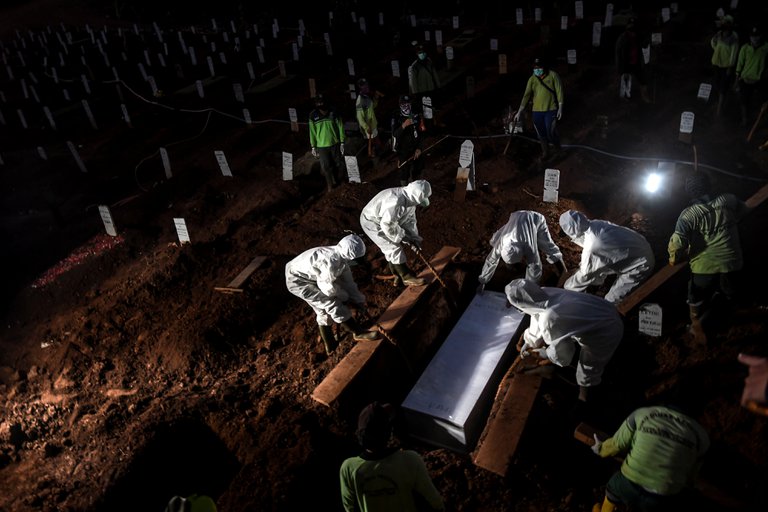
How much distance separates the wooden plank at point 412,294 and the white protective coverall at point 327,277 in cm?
51

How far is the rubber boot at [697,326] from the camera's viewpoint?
216 inches

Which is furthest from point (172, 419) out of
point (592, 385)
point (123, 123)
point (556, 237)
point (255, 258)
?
point (123, 123)

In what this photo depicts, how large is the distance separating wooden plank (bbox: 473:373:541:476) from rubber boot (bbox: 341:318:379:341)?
166 cm

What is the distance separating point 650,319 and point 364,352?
3.07m

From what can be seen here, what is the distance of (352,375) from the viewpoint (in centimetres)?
559

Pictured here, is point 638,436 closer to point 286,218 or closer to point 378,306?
point 378,306

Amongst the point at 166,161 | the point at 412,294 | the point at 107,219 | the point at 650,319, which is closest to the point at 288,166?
the point at 166,161

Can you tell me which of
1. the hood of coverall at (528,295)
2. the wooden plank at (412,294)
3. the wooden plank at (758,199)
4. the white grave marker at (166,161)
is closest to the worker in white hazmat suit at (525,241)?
the wooden plank at (412,294)

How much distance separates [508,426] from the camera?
195 inches

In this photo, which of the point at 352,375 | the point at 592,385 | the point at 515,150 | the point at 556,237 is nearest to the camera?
the point at 592,385

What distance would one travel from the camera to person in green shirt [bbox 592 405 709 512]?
10.8ft

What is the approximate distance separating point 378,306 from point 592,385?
2.87 meters

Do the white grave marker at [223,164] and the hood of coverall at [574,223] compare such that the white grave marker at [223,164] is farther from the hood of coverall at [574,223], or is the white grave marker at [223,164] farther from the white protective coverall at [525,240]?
the hood of coverall at [574,223]

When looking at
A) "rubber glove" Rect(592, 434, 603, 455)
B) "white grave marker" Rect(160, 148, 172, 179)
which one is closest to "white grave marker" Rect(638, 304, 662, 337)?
"rubber glove" Rect(592, 434, 603, 455)
